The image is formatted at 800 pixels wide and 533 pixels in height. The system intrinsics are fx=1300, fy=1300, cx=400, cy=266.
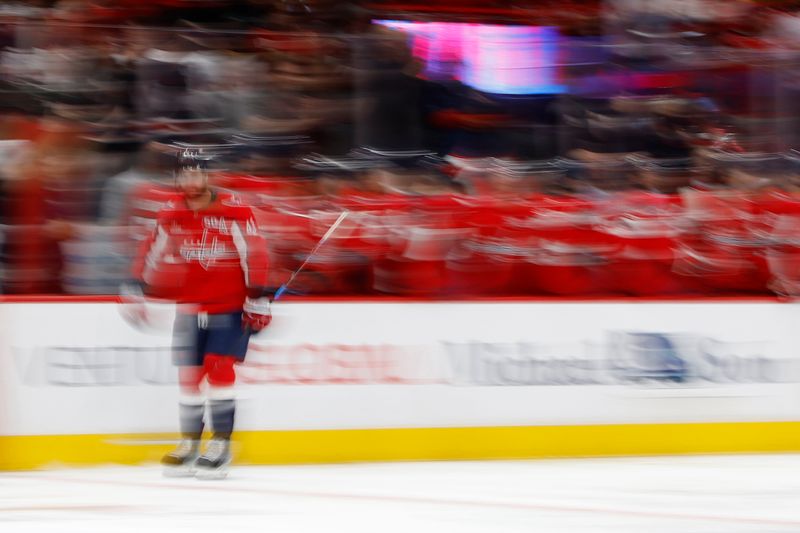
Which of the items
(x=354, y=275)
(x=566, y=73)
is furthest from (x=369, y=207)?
(x=566, y=73)

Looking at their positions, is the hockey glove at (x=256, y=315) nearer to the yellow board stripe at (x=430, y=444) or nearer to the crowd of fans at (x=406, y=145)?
the crowd of fans at (x=406, y=145)

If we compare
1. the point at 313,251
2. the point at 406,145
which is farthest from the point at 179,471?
the point at 406,145

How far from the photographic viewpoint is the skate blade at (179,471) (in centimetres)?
597

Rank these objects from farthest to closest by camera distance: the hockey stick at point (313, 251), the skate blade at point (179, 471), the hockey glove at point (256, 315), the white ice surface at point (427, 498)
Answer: the hockey stick at point (313, 251), the skate blade at point (179, 471), the hockey glove at point (256, 315), the white ice surface at point (427, 498)

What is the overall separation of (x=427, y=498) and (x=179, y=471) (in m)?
1.30

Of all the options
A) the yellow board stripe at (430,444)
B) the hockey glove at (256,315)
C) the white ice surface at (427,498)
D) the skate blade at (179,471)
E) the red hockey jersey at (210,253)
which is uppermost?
the red hockey jersey at (210,253)

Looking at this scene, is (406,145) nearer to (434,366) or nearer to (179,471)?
(434,366)

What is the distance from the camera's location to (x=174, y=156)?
6.51 m

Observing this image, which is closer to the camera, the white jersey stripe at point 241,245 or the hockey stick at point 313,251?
the white jersey stripe at point 241,245

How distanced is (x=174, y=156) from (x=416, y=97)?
1365 millimetres


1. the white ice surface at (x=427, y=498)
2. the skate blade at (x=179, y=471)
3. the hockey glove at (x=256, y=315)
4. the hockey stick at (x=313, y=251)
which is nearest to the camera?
the white ice surface at (x=427, y=498)

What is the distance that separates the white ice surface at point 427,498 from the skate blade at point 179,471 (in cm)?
8

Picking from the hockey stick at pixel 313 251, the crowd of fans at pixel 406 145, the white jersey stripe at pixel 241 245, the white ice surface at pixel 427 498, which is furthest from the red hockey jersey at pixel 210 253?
the white ice surface at pixel 427 498

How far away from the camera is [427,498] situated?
17.6ft
